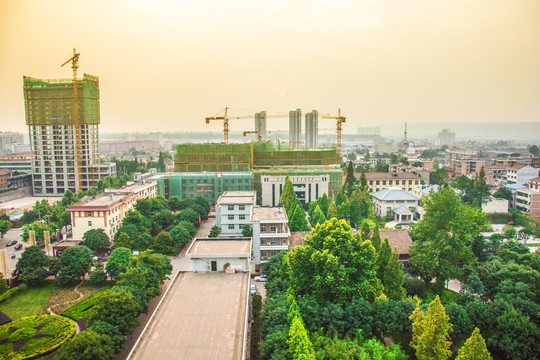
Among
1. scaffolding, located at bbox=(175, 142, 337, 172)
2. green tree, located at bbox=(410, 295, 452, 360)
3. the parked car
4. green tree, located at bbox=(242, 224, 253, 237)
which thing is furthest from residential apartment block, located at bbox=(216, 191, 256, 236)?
scaffolding, located at bbox=(175, 142, 337, 172)

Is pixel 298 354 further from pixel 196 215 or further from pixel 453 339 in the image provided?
pixel 196 215

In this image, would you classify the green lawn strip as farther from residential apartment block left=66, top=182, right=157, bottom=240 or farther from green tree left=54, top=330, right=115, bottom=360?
residential apartment block left=66, top=182, right=157, bottom=240

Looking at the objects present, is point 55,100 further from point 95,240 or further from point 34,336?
point 34,336

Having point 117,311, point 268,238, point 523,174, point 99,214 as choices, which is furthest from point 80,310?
point 523,174

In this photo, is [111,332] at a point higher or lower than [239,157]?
lower

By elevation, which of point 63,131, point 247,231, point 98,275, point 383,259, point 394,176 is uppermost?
point 63,131

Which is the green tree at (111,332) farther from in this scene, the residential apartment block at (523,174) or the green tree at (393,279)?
the residential apartment block at (523,174)
